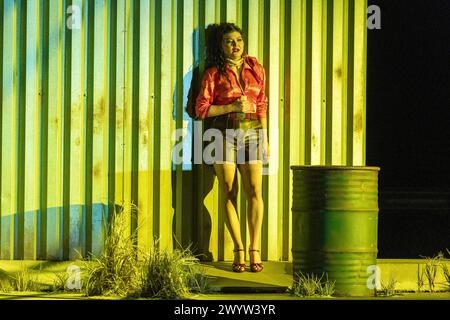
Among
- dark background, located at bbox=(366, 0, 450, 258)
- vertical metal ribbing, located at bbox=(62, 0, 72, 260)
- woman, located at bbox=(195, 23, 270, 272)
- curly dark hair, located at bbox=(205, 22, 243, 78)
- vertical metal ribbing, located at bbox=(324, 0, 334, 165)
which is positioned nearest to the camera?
woman, located at bbox=(195, 23, 270, 272)

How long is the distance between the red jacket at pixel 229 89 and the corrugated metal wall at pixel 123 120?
35cm

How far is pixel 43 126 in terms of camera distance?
31.6ft

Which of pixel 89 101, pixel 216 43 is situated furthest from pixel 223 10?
pixel 89 101

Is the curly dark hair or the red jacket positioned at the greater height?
the curly dark hair

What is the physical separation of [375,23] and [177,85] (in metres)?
2.33

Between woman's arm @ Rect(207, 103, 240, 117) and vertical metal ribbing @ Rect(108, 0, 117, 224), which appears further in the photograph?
vertical metal ribbing @ Rect(108, 0, 117, 224)

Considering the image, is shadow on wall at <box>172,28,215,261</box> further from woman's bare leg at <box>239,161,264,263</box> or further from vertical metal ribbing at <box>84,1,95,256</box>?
vertical metal ribbing at <box>84,1,95,256</box>

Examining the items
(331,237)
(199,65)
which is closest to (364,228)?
(331,237)

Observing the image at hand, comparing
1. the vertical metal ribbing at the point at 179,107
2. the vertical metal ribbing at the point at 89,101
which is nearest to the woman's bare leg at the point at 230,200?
the vertical metal ribbing at the point at 179,107

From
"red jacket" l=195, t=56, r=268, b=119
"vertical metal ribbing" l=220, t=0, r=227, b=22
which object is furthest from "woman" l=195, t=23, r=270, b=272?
"vertical metal ribbing" l=220, t=0, r=227, b=22

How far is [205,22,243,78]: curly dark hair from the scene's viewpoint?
9.34 m

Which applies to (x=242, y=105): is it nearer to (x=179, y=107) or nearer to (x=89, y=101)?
(x=179, y=107)

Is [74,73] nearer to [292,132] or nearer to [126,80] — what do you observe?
[126,80]

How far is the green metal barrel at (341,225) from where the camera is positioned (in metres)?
8.10
